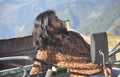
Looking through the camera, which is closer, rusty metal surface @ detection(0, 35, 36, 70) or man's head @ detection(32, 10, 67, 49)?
man's head @ detection(32, 10, 67, 49)

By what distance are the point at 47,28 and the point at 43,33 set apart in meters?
0.08

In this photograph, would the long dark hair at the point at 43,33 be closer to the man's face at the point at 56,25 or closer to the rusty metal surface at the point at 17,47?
the man's face at the point at 56,25

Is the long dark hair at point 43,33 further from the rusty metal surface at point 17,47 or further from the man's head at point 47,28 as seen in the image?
the rusty metal surface at point 17,47

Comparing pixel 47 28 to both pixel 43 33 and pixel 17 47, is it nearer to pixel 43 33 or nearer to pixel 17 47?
pixel 43 33

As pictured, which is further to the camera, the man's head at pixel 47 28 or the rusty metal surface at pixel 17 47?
the rusty metal surface at pixel 17 47

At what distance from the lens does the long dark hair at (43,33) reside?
170 inches

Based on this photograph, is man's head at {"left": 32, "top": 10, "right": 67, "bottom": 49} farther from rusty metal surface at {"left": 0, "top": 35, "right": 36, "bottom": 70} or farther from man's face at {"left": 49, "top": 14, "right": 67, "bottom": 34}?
rusty metal surface at {"left": 0, "top": 35, "right": 36, "bottom": 70}

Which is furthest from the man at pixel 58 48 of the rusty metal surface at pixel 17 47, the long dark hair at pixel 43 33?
the rusty metal surface at pixel 17 47

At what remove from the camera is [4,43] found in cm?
833

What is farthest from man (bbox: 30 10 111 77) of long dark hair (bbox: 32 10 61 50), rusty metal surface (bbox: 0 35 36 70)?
rusty metal surface (bbox: 0 35 36 70)

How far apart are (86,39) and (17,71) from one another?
3.30ft

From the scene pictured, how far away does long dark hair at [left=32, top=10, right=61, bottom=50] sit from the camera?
4320 mm

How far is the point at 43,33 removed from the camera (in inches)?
171

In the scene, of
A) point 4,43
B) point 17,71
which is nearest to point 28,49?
point 4,43
